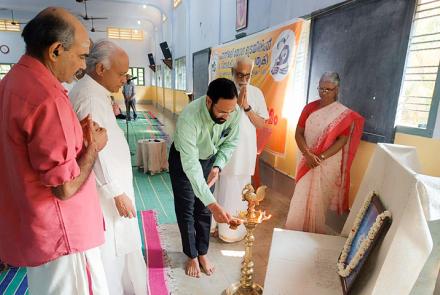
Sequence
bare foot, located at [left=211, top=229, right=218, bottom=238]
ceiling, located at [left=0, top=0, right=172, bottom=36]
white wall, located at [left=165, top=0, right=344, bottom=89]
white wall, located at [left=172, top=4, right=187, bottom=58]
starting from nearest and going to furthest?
bare foot, located at [left=211, top=229, right=218, bottom=238] < white wall, located at [left=165, top=0, right=344, bottom=89] < white wall, located at [left=172, top=4, right=187, bottom=58] < ceiling, located at [left=0, top=0, right=172, bottom=36]

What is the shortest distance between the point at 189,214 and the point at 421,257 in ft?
4.68

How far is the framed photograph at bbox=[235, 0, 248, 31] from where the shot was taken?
15.0 feet

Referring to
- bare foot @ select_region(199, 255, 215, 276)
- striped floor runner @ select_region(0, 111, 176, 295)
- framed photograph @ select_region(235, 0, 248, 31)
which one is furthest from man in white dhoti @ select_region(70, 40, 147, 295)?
framed photograph @ select_region(235, 0, 248, 31)

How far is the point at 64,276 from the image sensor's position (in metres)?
1.05

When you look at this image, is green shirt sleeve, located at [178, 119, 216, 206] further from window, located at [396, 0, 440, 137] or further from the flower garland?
window, located at [396, 0, 440, 137]

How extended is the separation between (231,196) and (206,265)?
0.63 m

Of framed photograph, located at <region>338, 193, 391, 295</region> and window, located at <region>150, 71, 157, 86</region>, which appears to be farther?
window, located at <region>150, 71, 157, 86</region>

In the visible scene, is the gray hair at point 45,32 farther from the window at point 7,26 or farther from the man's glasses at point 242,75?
the window at point 7,26

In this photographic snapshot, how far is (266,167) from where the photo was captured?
13.3 feet

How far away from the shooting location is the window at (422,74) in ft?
5.94

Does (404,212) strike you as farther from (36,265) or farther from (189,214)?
(189,214)

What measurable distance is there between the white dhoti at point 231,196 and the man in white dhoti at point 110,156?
1.05 metres

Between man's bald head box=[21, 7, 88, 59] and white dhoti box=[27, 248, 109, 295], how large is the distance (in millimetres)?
730

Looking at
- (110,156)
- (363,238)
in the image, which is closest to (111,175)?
(110,156)
